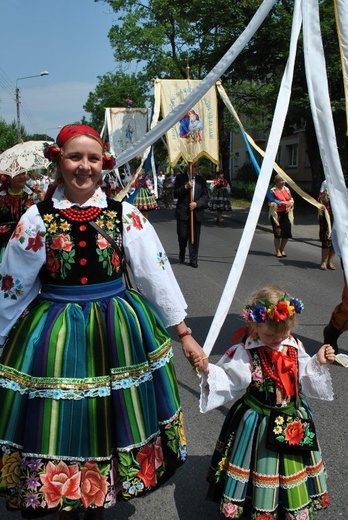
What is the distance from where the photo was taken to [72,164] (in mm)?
2256

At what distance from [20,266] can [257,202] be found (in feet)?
3.92

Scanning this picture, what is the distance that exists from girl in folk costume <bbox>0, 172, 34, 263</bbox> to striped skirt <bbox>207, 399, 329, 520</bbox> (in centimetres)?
308

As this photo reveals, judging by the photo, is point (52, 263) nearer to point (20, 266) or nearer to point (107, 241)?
point (20, 266)

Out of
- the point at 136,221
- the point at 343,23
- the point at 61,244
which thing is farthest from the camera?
the point at 343,23

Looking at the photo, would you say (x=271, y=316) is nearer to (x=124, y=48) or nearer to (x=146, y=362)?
(x=146, y=362)

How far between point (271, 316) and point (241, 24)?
15.2 metres

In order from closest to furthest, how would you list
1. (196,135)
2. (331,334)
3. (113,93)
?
(331,334), (196,135), (113,93)

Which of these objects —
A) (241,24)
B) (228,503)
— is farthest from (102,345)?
(241,24)

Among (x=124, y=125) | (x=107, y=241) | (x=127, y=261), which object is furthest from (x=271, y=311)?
(x=124, y=125)

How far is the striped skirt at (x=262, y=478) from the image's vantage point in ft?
7.82

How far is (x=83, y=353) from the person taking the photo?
2145 millimetres

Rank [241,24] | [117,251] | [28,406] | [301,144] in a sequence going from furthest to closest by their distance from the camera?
[301,144], [241,24], [117,251], [28,406]

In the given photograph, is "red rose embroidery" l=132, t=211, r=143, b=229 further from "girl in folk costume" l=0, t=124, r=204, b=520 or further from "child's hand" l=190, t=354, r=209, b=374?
"child's hand" l=190, t=354, r=209, b=374

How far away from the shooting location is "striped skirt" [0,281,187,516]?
2.12 meters
